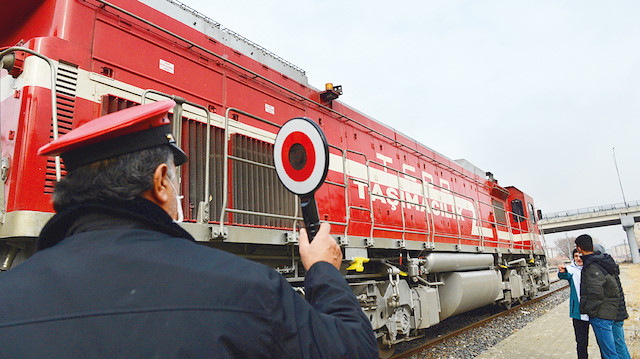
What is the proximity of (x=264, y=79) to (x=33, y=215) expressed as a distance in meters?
3.16

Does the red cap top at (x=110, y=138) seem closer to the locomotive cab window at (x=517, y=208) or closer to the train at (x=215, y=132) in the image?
the train at (x=215, y=132)

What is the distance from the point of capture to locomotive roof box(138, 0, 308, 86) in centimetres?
435

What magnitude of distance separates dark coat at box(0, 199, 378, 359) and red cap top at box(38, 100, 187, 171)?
19 cm

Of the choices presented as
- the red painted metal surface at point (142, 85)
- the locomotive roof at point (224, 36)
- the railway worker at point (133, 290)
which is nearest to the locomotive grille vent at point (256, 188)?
the red painted metal surface at point (142, 85)

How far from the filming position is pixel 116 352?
844mm

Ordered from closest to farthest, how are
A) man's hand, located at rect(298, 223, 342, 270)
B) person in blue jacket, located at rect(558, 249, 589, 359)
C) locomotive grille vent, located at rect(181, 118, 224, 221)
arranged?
man's hand, located at rect(298, 223, 342, 270), locomotive grille vent, located at rect(181, 118, 224, 221), person in blue jacket, located at rect(558, 249, 589, 359)

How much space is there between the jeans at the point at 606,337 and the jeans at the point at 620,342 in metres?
0.13

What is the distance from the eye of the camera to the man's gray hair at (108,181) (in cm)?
110

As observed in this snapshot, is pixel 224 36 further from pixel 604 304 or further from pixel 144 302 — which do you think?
pixel 604 304

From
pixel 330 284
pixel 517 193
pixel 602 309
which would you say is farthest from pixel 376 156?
pixel 517 193

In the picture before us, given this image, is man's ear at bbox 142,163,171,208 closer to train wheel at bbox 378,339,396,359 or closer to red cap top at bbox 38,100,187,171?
red cap top at bbox 38,100,187,171

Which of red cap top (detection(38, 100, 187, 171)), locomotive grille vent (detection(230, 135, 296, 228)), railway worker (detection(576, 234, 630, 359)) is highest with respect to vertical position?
locomotive grille vent (detection(230, 135, 296, 228))

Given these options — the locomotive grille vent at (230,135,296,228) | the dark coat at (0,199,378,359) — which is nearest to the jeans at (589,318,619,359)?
the locomotive grille vent at (230,135,296,228)

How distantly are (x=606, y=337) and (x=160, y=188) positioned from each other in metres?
5.31
